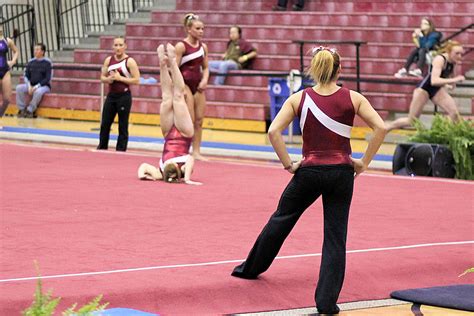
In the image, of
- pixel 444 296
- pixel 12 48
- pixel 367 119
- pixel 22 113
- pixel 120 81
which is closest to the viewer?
pixel 444 296

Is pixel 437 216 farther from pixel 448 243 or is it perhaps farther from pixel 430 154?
pixel 430 154

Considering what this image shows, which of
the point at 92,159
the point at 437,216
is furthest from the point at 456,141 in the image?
the point at 92,159

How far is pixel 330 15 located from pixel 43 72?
6.13 metres

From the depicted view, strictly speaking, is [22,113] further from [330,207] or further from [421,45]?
[330,207]

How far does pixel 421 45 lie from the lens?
21.3 m

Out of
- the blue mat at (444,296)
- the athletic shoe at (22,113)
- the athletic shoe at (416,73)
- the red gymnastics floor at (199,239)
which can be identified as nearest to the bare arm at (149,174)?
the red gymnastics floor at (199,239)

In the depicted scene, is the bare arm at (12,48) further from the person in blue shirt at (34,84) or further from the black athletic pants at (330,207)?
the black athletic pants at (330,207)

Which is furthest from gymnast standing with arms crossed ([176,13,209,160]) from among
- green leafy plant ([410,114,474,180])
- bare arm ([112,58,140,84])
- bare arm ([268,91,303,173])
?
bare arm ([268,91,303,173])

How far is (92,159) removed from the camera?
16.2 m

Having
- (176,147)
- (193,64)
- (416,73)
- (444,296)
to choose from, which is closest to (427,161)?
(193,64)

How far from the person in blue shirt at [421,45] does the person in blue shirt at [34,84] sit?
25.5 ft

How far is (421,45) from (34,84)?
28.9 feet

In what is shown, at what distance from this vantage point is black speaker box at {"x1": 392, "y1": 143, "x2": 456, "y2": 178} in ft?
49.1

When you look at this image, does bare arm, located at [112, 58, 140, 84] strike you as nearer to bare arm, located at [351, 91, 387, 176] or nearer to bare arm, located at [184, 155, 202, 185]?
bare arm, located at [184, 155, 202, 185]
